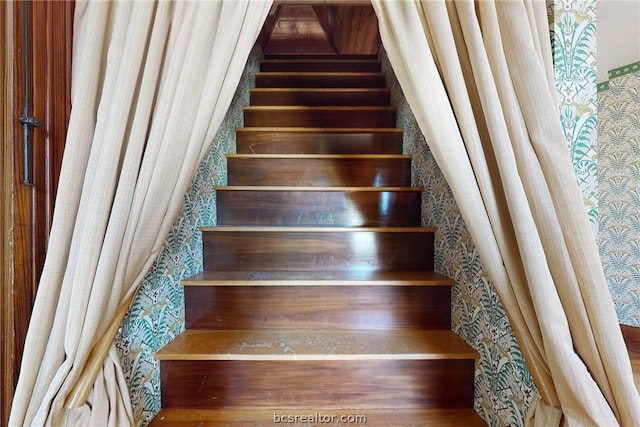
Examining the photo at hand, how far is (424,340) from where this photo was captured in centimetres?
120

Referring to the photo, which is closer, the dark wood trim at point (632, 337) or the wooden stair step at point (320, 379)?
the wooden stair step at point (320, 379)

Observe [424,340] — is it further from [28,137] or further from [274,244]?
[28,137]

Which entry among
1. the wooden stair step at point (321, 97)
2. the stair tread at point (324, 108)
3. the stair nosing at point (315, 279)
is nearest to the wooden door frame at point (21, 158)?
the stair nosing at point (315, 279)

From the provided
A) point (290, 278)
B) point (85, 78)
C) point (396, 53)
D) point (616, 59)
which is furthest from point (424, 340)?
point (616, 59)

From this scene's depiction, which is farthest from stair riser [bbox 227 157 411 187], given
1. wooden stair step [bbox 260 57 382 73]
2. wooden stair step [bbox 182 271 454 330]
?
wooden stair step [bbox 260 57 382 73]

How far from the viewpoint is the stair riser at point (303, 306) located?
50.6 inches

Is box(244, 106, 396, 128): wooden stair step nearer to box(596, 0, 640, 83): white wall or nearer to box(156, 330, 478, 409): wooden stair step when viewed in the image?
box(596, 0, 640, 83): white wall

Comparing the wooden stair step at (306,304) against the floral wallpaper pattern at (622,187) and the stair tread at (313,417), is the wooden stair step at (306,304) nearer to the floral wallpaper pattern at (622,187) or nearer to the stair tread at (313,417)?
the stair tread at (313,417)

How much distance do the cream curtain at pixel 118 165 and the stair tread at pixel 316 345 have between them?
1.05 feet

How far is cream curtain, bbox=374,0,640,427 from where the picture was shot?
67 cm

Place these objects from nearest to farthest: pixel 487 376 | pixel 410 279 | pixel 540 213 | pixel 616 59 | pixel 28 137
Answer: pixel 540 213
pixel 28 137
pixel 487 376
pixel 410 279
pixel 616 59

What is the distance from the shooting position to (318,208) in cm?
169

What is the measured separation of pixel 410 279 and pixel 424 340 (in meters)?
0.23

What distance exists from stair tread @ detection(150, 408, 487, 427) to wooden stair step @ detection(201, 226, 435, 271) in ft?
1.88
